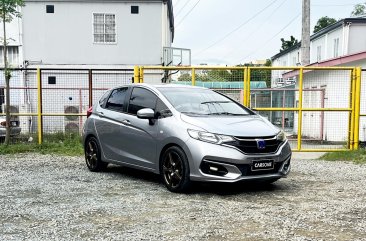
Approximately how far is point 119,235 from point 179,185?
78.1 inches

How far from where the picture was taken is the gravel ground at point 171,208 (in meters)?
4.53

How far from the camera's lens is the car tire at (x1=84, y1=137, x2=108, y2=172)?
819cm

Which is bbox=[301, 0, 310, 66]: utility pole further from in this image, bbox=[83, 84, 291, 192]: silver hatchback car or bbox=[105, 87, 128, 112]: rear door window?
bbox=[105, 87, 128, 112]: rear door window

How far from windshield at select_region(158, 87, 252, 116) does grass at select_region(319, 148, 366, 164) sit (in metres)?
4.24

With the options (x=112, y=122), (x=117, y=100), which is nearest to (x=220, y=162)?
(x=112, y=122)

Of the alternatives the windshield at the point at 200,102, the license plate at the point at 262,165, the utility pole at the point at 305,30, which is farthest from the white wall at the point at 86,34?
the license plate at the point at 262,165

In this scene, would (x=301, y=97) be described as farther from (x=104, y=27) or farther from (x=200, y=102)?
(x=104, y=27)

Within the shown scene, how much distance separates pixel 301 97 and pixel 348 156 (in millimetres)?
1896

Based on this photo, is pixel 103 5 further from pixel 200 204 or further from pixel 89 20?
pixel 200 204

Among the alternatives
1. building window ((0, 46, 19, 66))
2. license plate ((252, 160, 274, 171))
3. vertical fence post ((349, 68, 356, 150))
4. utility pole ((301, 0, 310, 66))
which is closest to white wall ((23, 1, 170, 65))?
building window ((0, 46, 19, 66))

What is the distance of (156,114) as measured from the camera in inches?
269

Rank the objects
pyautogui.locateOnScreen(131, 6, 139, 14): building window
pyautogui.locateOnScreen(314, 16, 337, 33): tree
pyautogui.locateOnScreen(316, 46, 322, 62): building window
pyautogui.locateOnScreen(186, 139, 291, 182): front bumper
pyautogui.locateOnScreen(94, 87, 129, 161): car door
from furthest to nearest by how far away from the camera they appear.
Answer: pyautogui.locateOnScreen(314, 16, 337, 33): tree → pyautogui.locateOnScreen(316, 46, 322, 62): building window → pyautogui.locateOnScreen(131, 6, 139, 14): building window → pyautogui.locateOnScreen(94, 87, 129, 161): car door → pyautogui.locateOnScreen(186, 139, 291, 182): front bumper

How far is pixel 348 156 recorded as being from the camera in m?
10.5

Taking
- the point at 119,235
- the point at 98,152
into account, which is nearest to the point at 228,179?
the point at 119,235
